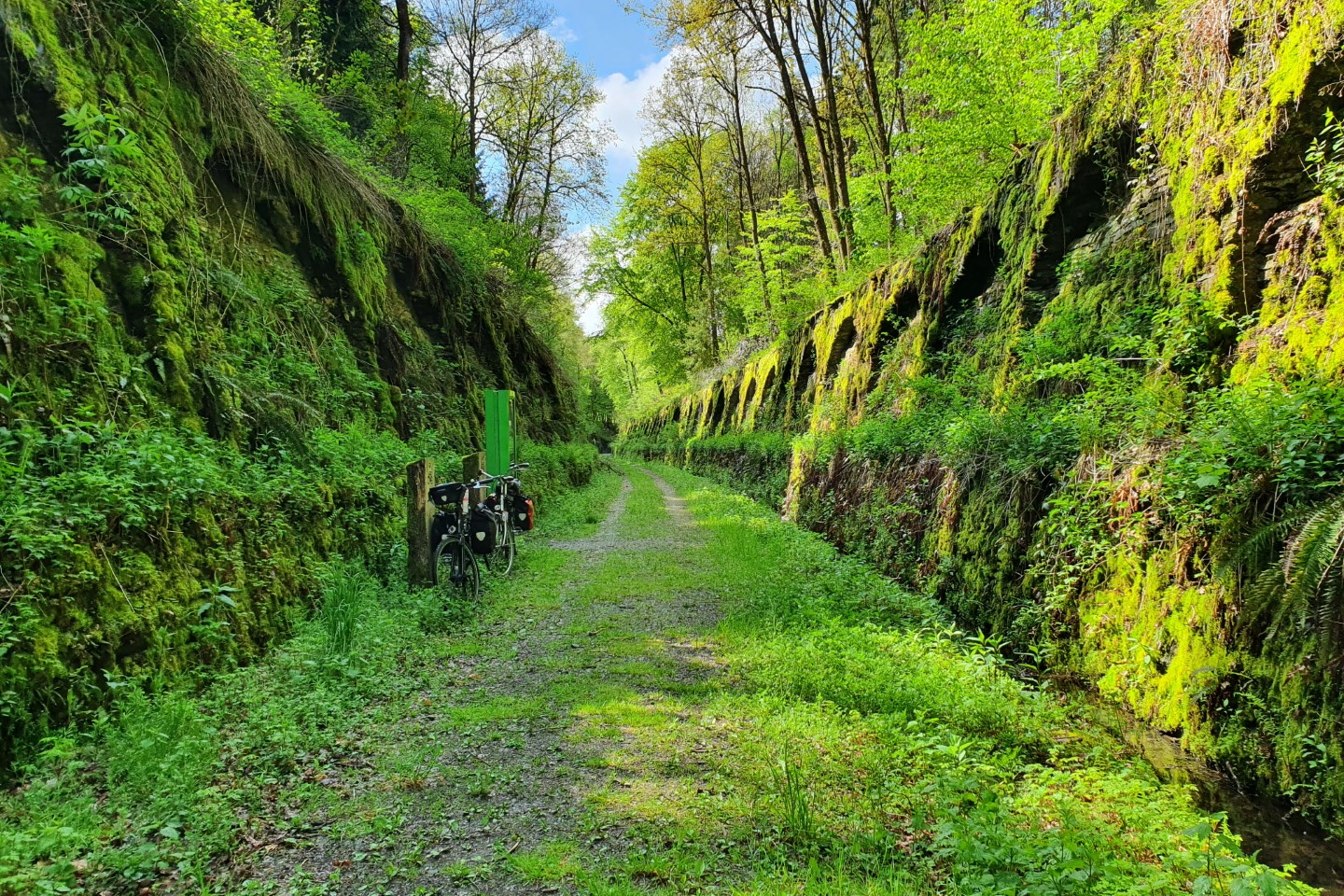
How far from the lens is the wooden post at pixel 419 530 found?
6.81 meters

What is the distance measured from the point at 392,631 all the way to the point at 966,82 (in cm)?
1194

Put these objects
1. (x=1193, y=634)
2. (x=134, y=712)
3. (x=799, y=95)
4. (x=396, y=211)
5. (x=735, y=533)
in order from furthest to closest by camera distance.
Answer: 1. (x=799, y=95)
2. (x=396, y=211)
3. (x=735, y=533)
4. (x=1193, y=634)
5. (x=134, y=712)

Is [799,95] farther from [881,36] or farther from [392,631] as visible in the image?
[392,631]

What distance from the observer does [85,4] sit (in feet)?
19.4

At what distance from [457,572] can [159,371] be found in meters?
3.16

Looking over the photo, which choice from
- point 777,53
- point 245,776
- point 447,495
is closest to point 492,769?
point 245,776

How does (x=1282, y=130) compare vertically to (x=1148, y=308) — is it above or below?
above

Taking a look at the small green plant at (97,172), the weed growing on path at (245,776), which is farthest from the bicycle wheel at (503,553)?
the small green plant at (97,172)

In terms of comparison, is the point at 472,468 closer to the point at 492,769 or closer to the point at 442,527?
the point at 442,527

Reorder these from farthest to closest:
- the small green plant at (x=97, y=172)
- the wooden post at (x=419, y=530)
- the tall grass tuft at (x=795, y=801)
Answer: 1. the wooden post at (x=419, y=530)
2. the small green plant at (x=97, y=172)
3. the tall grass tuft at (x=795, y=801)

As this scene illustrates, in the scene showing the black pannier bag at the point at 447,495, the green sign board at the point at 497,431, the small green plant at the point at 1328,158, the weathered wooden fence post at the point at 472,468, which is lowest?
the black pannier bag at the point at 447,495

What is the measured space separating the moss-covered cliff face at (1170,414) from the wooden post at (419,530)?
17.7 feet

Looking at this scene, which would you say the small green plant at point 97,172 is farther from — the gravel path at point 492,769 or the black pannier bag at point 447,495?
the gravel path at point 492,769

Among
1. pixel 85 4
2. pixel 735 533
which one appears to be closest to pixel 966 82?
pixel 735 533
